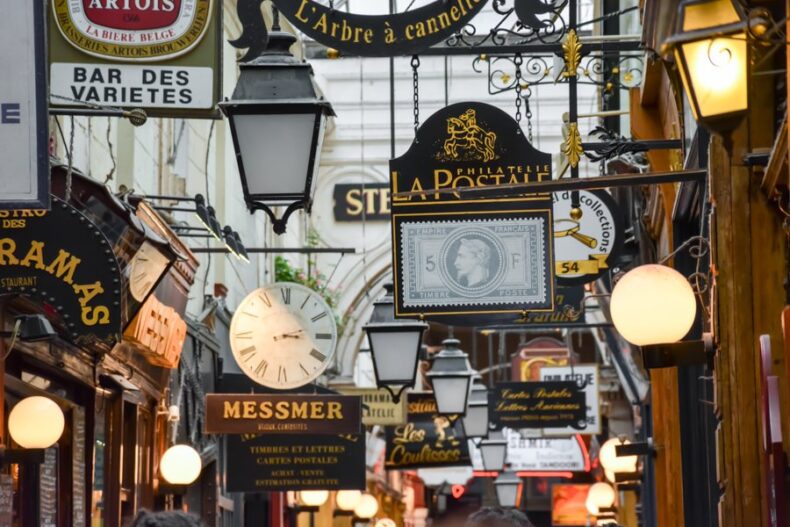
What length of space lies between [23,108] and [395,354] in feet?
24.6

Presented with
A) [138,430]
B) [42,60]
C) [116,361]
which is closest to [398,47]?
[42,60]

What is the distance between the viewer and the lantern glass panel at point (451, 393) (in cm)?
1612

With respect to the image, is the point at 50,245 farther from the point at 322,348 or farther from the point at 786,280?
the point at 322,348

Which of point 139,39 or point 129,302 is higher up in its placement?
point 139,39

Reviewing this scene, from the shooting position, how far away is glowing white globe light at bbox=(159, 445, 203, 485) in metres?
13.9

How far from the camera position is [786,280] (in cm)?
722

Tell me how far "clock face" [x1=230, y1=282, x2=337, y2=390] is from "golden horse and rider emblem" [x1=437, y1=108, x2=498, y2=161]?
5.65m

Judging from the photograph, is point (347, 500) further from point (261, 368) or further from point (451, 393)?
point (261, 368)

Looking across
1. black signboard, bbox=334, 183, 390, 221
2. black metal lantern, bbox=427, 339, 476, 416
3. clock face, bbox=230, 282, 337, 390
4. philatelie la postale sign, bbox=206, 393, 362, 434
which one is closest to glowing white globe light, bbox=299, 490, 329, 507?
black metal lantern, bbox=427, 339, 476, 416

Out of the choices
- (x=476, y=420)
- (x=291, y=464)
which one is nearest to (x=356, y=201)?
(x=476, y=420)

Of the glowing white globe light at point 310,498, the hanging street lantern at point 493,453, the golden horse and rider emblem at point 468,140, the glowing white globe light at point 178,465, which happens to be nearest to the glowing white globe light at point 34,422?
the golden horse and rider emblem at point 468,140

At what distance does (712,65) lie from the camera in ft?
14.8

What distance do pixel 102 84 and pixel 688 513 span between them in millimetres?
4681

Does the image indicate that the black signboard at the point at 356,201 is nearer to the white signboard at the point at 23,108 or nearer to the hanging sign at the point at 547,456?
the hanging sign at the point at 547,456
